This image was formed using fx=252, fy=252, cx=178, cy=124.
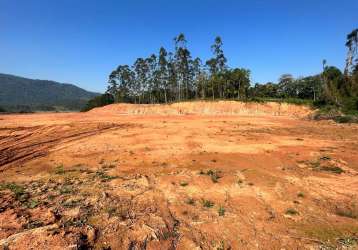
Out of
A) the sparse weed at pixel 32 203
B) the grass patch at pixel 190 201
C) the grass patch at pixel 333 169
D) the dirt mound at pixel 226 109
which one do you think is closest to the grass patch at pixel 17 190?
the sparse weed at pixel 32 203

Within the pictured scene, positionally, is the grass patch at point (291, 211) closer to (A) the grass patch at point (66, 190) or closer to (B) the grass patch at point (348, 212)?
(B) the grass patch at point (348, 212)

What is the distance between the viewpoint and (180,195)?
7.30 meters

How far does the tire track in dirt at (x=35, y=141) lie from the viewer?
11973mm

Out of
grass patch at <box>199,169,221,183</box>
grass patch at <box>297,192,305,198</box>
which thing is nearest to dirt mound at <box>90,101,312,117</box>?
grass patch at <box>199,169,221,183</box>

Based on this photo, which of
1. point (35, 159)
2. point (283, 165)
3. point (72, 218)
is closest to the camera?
point (72, 218)

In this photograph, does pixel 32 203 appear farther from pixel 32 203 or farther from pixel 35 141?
pixel 35 141

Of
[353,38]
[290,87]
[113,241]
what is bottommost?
[113,241]

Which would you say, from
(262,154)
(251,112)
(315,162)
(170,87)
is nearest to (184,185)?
(262,154)

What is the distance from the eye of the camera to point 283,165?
10.1 meters

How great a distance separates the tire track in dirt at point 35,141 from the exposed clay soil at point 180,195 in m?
0.16

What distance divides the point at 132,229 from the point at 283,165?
7.06 metres

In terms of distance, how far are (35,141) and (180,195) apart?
1229 centimetres

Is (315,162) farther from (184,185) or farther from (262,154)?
(184,185)

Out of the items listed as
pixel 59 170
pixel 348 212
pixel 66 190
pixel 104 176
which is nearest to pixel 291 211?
pixel 348 212
